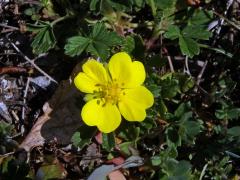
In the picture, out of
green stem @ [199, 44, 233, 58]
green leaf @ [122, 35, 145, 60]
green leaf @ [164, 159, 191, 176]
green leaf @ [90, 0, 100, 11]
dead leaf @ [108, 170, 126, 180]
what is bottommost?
dead leaf @ [108, 170, 126, 180]

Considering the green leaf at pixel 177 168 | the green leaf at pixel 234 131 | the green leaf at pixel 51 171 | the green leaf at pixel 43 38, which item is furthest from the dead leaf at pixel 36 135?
the green leaf at pixel 234 131

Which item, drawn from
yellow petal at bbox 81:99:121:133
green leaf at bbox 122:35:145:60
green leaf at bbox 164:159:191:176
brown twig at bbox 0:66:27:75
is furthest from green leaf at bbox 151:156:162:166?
brown twig at bbox 0:66:27:75

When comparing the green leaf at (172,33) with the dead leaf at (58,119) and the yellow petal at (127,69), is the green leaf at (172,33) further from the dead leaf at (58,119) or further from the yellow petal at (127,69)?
the dead leaf at (58,119)

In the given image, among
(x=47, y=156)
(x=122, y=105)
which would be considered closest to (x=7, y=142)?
(x=47, y=156)

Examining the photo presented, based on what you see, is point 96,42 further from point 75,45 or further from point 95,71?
point 95,71

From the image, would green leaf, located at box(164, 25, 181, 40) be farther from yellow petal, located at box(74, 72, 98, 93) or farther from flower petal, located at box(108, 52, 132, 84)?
yellow petal, located at box(74, 72, 98, 93)

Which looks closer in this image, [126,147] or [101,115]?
[101,115]

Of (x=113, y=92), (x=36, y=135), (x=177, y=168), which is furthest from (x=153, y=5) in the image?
(x=36, y=135)

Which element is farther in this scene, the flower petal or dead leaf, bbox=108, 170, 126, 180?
dead leaf, bbox=108, 170, 126, 180

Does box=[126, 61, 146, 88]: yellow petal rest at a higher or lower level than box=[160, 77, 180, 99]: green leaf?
higher
